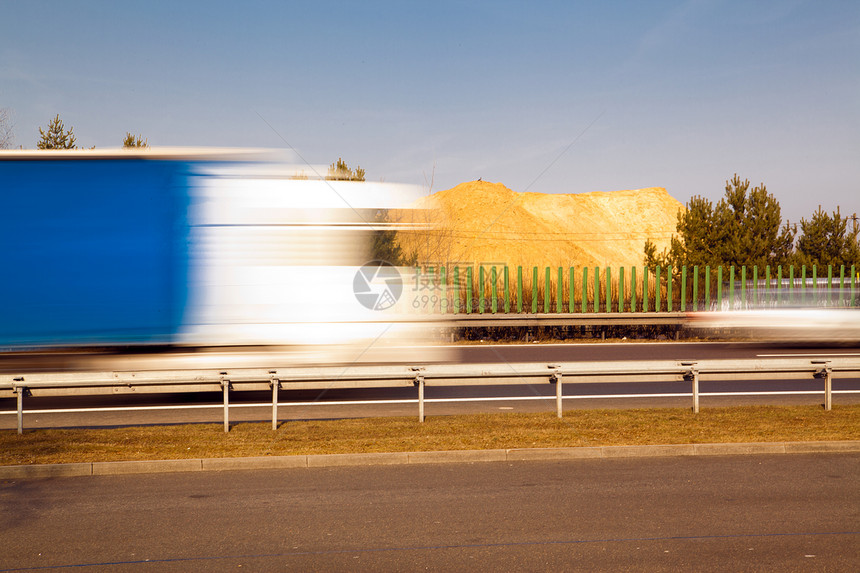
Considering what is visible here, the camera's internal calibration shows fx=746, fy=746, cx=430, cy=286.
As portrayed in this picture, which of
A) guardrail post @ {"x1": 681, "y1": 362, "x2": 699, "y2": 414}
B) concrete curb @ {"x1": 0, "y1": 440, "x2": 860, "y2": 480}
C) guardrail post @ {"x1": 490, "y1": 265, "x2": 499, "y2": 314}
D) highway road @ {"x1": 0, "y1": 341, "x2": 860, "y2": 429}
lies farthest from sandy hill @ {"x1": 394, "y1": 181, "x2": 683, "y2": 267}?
concrete curb @ {"x1": 0, "y1": 440, "x2": 860, "y2": 480}

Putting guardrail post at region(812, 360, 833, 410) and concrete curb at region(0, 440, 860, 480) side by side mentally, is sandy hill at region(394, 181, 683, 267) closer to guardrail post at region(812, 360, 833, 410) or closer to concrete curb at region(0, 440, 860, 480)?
guardrail post at region(812, 360, 833, 410)

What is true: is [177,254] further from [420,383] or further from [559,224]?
[559,224]

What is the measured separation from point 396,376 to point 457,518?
429 centimetres

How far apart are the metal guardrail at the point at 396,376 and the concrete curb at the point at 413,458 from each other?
1.51 meters

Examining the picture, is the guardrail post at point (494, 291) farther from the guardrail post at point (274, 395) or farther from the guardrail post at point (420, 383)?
the guardrail post at point (274, 395)

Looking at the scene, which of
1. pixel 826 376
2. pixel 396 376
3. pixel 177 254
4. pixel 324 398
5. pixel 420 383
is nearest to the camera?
pixel 420 383

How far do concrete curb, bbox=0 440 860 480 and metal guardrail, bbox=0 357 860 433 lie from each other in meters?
1.51

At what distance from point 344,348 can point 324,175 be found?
2.59 meters

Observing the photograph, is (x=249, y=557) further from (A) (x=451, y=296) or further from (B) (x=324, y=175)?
(A) (x=451, y=296)

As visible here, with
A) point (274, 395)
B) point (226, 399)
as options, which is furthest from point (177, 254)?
point (274, 395)

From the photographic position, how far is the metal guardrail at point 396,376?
9.25 m

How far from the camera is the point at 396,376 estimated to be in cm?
984

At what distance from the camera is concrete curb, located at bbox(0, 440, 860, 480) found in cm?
712

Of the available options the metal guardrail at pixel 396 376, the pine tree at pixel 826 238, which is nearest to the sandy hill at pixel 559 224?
the pine tree at pixel 826 238
